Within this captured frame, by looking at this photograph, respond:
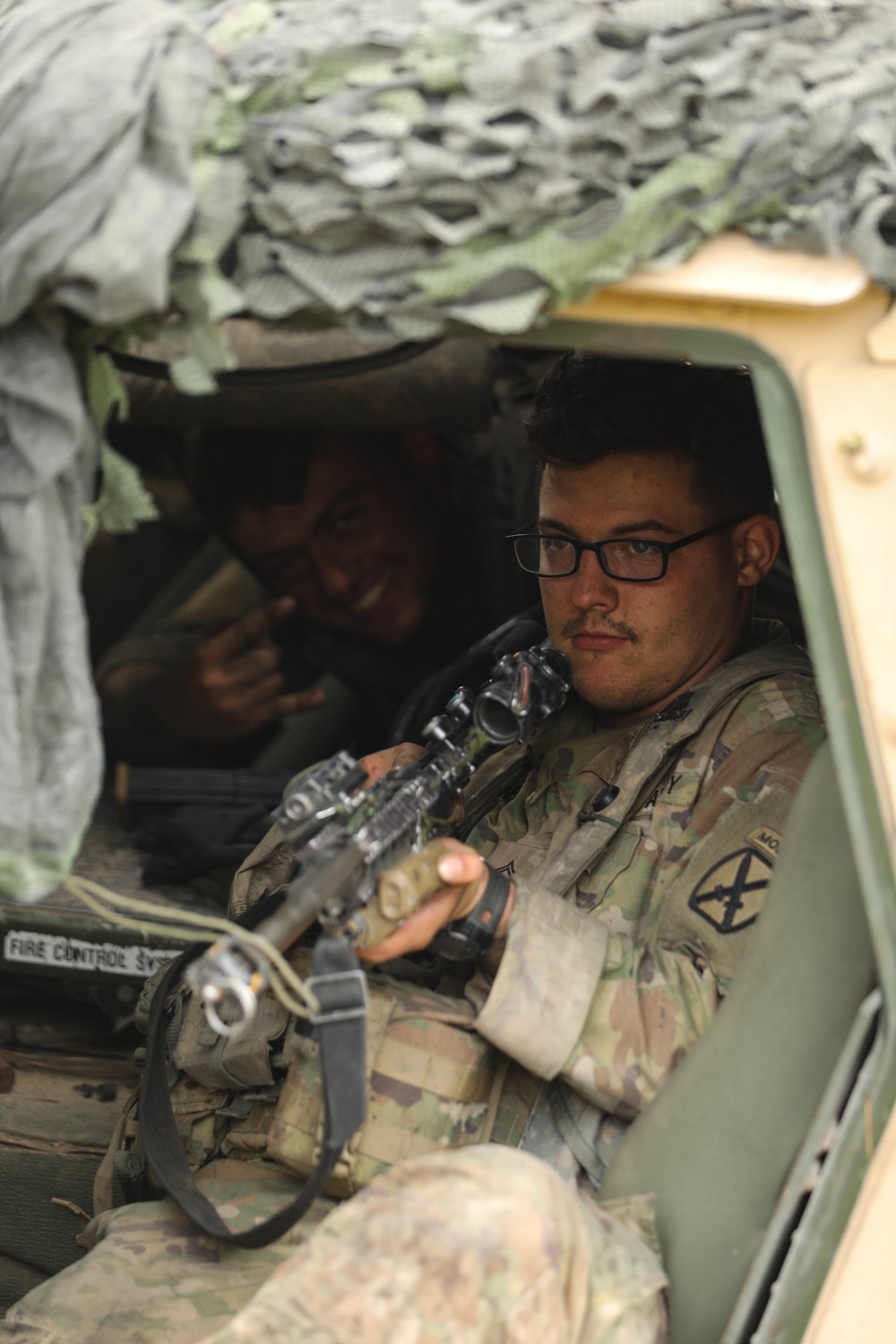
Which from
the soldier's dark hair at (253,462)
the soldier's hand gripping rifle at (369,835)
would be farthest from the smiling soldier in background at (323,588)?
the soldier's hand gripping rifle at (369,835)

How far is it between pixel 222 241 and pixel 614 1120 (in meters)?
1.06

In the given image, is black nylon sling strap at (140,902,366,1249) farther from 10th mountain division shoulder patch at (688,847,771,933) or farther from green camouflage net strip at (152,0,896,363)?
green camouflage net strip at (152,0,896,363)

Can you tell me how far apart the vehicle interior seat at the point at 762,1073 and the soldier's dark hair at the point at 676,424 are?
30.1 inches

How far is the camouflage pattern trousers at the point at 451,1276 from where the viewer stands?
1.17 metres

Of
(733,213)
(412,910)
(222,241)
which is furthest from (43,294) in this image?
(412,910)

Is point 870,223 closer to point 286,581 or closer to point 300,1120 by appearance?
point 300,1120

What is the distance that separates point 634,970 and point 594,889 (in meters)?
0.25

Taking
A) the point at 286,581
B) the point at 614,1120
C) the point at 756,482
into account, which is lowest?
the point at 286,581

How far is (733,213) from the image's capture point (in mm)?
1142

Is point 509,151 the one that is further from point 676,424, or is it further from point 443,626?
point 443,626

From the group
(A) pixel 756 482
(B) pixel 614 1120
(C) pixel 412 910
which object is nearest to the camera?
(C) pixel 412 910

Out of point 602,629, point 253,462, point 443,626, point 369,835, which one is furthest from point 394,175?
point 443,626

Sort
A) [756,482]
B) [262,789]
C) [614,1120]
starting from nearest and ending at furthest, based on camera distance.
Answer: [614,1120] → [756,482] → [262,789]

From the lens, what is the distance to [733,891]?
4.97 feet
